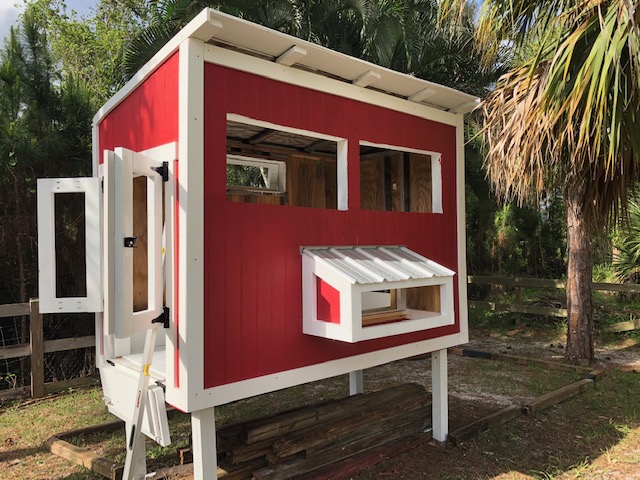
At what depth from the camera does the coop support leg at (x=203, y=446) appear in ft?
10.3

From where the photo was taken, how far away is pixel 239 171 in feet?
53.1

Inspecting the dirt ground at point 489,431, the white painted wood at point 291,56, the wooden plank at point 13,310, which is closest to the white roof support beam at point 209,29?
the white painted wood at point 291,56

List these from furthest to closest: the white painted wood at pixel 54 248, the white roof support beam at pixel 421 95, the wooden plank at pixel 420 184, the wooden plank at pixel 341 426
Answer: the wooden plank at pixel 420 184
the white roof support beam at pixel 421 95
the wooden plank at pixel 341 426
the white painted wood at pixel 54 248

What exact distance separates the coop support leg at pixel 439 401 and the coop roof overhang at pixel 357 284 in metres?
0.95

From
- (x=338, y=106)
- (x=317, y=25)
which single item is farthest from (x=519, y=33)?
(x=317, y=25)

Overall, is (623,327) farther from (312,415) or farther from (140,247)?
(140,247)

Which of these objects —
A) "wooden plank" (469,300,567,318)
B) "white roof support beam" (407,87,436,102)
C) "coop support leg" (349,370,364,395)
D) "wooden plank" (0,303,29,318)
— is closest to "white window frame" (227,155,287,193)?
"white roof support beam" (407,87,436,102)

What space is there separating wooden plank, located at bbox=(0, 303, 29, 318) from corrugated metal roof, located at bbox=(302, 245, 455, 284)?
178 inches

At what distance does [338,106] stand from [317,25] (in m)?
4.94

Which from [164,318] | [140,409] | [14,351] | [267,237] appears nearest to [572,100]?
[267,237]

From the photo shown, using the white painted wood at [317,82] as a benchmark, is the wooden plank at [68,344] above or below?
below

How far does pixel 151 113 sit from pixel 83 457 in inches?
116

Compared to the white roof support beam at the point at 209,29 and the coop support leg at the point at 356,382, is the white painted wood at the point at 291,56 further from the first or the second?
the coop support leg at the point at 356,382

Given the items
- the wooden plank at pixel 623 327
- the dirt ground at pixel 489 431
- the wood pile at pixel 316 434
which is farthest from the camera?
the wooden plank at pixel 623 327
